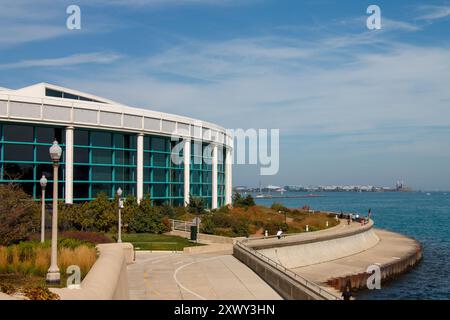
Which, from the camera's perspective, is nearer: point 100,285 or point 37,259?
point 100,285

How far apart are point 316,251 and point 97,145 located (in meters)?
25.3

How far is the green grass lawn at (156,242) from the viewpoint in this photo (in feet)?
128

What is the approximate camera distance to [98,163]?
2248 inches

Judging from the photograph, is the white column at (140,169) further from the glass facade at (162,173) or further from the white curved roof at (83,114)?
the glass facade at (162,173)

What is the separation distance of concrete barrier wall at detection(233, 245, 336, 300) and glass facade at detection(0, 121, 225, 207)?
88.6ft

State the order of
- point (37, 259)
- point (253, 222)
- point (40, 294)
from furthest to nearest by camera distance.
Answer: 1. point (253, 222)
2. point (37, 259)
3. point (40, 294)

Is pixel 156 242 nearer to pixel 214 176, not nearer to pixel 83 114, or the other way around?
pixel 83 114

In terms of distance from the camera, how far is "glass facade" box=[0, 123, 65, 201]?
50.7 metres

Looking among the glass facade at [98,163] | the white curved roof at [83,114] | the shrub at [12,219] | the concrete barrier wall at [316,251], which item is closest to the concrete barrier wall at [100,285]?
the shrub at [12,219]

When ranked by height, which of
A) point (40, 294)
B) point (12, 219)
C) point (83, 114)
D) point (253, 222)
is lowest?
point (253, 222)

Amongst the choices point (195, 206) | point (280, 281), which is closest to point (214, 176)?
point (195, 206)

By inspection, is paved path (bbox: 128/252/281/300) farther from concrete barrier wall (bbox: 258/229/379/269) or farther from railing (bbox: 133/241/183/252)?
concrete barrier wall (bbox: 258/229/379/269)
